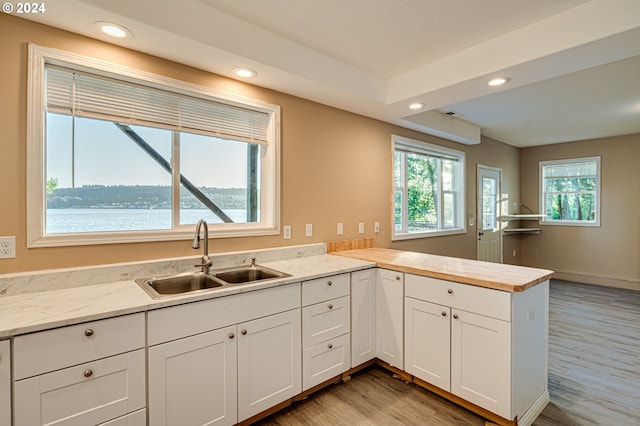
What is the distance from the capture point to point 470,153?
16.6 feet

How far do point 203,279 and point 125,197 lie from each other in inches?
31.0

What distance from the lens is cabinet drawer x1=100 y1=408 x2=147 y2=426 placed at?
4.76ft

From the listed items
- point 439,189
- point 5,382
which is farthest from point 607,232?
point 5,382

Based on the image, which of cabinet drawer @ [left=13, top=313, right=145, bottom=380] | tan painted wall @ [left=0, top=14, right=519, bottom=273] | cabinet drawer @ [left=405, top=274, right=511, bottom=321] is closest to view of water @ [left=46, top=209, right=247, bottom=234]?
tan painted wall @ [left=0, top=14, right=519, bottom=273]

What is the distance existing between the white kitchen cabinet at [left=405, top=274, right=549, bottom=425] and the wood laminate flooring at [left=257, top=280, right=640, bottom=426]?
15cm

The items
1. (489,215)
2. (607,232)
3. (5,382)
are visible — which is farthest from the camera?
(489,215)

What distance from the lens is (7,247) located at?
1.69m

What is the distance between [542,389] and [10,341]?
302 centimetres

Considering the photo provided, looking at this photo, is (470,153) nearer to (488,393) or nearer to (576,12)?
(576,12)

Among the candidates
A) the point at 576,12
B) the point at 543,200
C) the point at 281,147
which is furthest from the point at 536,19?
the point at 543,200

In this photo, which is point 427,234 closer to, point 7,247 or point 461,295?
point 461,295

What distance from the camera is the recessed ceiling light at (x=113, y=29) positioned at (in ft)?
5.77

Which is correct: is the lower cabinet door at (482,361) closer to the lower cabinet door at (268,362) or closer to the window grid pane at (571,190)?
the lower cabinet door at (268,362)

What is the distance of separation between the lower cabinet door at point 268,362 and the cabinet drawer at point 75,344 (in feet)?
1.88
